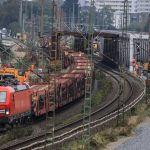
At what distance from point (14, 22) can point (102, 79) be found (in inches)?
3287

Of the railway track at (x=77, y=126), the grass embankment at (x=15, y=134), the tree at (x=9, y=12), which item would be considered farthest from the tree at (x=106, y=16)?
the grass embankment at (x=15, y=134)

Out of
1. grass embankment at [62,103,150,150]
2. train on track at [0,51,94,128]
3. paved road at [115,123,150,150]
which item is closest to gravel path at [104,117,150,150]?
paved road at [115,123,150,150]

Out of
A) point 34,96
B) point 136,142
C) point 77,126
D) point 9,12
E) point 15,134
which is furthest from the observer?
point 9,12

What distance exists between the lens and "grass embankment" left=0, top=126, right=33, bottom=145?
2634 cm

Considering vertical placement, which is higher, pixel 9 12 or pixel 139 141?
pixel 9 12

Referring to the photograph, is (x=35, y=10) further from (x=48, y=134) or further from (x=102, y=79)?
(x=48, y=134)

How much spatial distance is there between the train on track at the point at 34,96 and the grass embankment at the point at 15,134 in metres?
0.51

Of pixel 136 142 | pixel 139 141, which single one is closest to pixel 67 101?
pixel 139 141

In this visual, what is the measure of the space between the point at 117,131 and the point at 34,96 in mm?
5887

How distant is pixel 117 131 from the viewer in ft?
92.0

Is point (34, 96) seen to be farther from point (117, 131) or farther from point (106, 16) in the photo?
point (106, 16)

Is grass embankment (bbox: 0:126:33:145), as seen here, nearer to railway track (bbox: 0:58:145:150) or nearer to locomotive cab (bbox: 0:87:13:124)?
locomotive cab (bbox: 0:87:13:124)

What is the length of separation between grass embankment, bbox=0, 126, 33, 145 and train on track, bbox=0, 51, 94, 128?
0.51 meters

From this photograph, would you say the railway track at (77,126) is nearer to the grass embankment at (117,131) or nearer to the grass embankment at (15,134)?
the grass embankment at (117,131)
